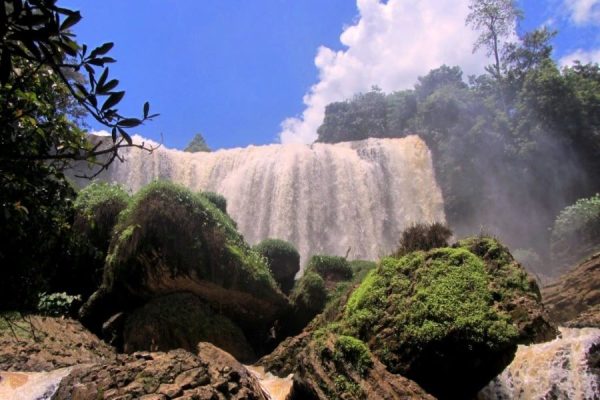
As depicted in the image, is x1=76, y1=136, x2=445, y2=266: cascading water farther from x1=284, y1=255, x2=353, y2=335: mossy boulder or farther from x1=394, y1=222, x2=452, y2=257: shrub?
x1=394, y1=222, x2=452, y2=257: shrub

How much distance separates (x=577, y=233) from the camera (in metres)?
22.0

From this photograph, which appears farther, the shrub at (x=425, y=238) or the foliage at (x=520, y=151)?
the foliage at (x=520, y=151)

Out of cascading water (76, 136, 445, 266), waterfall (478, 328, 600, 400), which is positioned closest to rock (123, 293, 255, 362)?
waterfall (478, 328, 600, 400)

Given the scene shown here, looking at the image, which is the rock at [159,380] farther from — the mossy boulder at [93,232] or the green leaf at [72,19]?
the mossy boulder at [93,232]

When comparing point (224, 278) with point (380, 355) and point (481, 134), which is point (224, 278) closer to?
point (380, 355)

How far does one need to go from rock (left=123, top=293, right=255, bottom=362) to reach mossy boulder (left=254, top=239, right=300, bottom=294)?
503 cm

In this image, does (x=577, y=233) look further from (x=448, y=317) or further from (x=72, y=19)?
(x=72, y=19)

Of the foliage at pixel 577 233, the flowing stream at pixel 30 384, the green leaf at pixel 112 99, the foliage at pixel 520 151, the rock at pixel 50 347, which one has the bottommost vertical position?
the flowing stream at pixel 30 384

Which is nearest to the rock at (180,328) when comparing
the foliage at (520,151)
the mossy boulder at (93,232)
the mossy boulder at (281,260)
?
the mossy boulder at (93,232)

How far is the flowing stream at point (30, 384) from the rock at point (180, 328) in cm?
294

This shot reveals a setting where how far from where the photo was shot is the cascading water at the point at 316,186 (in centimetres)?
2462

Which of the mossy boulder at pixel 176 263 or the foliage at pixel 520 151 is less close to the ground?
the foliage at pixel 520 151

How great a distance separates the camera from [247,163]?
27500mm

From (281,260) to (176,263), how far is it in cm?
604
